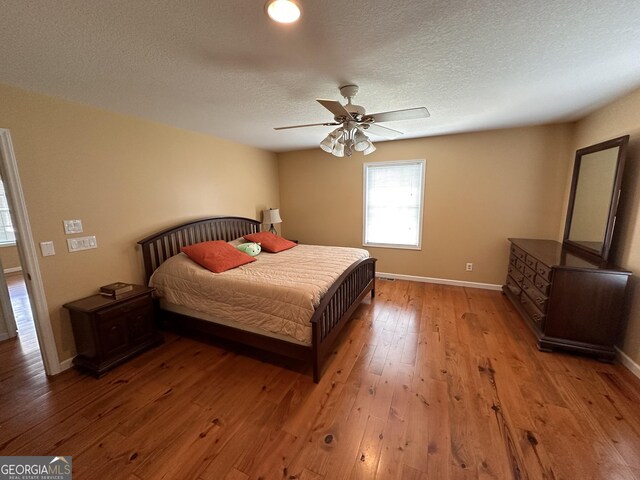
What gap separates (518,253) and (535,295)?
0.83 metres

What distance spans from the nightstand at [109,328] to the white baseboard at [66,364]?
0.04 metres

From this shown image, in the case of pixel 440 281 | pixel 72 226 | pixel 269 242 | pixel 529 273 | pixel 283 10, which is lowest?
pixel 440 281

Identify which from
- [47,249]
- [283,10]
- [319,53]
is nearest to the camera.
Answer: [283,10]

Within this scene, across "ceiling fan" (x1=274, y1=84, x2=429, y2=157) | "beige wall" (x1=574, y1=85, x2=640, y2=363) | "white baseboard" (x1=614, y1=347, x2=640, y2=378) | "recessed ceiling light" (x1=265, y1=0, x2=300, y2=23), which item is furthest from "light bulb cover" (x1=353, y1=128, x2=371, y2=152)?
Result: "white baseboard" (x1=614, y1=347, x2=640, y2=378)

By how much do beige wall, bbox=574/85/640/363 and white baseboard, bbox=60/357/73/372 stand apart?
16.3 feet

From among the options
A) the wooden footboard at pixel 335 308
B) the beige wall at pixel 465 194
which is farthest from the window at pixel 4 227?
the wooden footboard at pixel 335 308

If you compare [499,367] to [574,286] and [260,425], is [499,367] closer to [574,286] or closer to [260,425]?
[574,286]

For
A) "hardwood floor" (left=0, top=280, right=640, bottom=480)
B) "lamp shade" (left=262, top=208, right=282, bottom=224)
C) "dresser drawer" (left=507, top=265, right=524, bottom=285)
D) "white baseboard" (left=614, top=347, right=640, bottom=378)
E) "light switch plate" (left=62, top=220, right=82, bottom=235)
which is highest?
"light switch plate" (left=62, top=220, right=82, bottom=235)

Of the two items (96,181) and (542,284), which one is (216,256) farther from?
(542,284)

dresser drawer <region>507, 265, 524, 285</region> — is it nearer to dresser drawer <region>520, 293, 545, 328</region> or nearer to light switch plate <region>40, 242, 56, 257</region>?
dresser drawer <region>520, 293, 545, 328</region>

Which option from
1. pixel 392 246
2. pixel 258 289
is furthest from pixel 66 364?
pixel 392 246

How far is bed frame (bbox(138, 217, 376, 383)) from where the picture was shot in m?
2.16

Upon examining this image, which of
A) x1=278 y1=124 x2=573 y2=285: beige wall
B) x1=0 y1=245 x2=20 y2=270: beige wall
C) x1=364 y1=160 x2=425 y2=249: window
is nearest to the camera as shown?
x1=278 y1=124 x2=573 y2=285: beige wall

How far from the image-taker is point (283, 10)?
1.21 m
